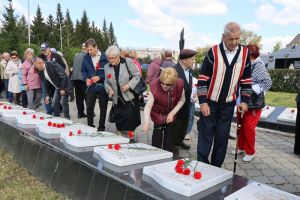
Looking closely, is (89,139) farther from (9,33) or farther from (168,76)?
(9,33)

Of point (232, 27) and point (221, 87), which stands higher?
point (232, 27)

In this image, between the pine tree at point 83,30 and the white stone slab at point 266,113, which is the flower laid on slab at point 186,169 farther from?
the pine tree at point 83,30

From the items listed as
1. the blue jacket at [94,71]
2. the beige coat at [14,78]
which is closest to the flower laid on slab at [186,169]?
the blue jacket at [94,71]

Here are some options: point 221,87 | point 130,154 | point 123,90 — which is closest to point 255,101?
point 221,87

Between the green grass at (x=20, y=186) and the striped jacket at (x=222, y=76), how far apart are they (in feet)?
6.60

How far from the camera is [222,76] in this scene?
12.0 ft

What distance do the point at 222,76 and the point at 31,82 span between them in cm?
606

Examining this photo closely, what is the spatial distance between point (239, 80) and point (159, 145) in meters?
1.44

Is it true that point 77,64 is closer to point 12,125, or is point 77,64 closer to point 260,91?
point 12,125

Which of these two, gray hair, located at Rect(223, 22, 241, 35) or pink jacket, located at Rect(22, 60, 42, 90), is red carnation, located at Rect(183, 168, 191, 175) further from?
pink jacket, located at Rect(22, 60, 42, 90)

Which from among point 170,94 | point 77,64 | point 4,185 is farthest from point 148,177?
point 77,64

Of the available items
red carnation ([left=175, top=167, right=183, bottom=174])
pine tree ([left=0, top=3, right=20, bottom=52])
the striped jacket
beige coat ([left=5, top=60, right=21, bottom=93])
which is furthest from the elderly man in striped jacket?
pine tree ([left=0, top=3, right=20, bottom=52])

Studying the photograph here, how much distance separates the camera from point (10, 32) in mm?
33406

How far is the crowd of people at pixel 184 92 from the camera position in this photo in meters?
3.68
